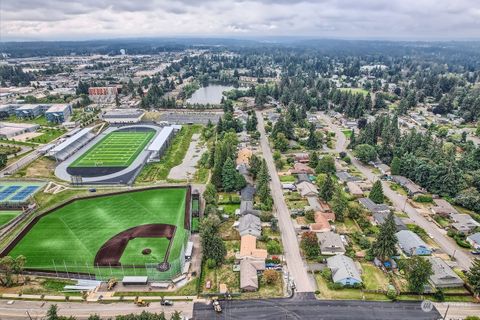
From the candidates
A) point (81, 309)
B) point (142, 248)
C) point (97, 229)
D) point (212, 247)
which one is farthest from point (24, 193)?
point (212, 247)

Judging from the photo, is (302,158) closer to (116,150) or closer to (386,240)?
(386,240)

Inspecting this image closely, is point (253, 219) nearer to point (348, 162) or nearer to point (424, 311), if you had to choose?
point (424, 311)

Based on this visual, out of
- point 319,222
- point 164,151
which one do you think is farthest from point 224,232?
point 164,151

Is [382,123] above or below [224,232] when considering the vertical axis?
above

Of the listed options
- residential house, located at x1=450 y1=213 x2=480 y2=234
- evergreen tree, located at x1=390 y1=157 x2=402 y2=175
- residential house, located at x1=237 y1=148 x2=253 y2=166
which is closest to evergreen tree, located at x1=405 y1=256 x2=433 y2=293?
residential house, located at x1=450 y1=213 x2=480 y2=234

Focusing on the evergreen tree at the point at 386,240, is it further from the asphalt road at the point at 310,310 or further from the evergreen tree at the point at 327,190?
the evergreen tree at the point at 327,190

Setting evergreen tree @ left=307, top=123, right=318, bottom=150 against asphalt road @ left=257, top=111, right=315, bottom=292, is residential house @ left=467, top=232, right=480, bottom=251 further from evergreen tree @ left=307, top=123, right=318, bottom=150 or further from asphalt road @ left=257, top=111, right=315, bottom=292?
evergreen tree @ left=307, top=123, right=318, bottom=150

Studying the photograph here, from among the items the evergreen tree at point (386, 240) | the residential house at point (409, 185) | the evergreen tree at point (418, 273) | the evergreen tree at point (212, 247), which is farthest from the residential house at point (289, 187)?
the evergreen tree at point (418, 273)
